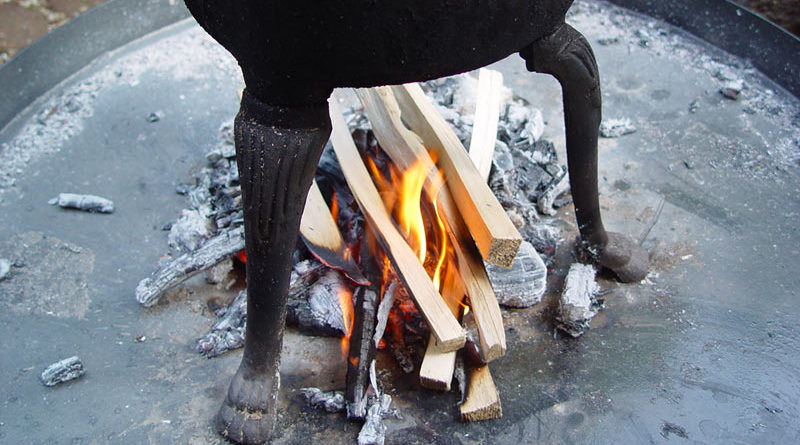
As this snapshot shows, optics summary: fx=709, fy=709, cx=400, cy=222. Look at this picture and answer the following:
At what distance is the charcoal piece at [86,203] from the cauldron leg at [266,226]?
87 centimetres

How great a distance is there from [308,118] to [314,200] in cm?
62

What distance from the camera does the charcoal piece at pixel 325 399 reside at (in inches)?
64.6

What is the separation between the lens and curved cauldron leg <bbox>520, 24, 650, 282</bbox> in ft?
5.13

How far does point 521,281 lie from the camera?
6.16 ft

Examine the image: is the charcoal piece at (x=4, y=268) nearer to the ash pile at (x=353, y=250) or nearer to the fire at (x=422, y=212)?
the ash pile at (x=353, y=250)

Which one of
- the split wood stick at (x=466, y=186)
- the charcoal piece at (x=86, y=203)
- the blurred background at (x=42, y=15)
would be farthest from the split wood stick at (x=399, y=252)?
the blurred background at (x=42, y=15)

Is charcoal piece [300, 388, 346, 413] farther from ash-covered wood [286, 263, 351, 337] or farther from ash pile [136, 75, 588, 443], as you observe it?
ash-covered wood [286, 263, 351, 337]

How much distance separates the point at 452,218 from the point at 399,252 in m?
0.18

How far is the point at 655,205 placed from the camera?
86.8 inches

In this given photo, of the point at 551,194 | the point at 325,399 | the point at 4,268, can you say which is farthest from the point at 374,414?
the point at 4,268

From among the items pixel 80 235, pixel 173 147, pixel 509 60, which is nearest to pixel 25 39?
pixel 173 147

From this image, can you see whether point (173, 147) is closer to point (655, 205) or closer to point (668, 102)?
point (655, 205)

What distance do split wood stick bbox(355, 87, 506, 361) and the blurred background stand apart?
2547 mm

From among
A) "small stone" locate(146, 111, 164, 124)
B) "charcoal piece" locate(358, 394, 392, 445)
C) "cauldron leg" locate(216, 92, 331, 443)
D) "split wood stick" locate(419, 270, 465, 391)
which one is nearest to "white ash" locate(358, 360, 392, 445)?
"charcoal piece" locate(358, 394, 392, 445)
